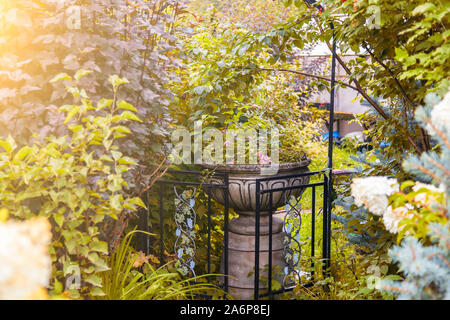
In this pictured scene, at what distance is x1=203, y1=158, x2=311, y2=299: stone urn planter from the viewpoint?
2.76 meters

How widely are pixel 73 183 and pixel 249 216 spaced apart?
147 cm

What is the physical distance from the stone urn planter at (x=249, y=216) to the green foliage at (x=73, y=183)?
990mm

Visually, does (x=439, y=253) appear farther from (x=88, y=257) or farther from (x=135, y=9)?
(x=135, y=9)

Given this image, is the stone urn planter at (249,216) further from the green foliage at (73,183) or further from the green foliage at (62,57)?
the green foliage at (73,183)

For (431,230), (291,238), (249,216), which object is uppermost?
(431,230)

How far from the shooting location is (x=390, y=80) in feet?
8.52

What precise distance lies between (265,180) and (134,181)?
82cm

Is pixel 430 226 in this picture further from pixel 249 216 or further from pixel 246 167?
pixel 249 216

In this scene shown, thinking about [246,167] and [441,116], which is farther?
[246,167]

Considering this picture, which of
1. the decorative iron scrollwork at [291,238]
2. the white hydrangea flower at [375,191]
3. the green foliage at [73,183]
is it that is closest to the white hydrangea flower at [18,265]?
the green foliage at [73,183]

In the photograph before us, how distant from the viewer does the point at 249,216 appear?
119 inches

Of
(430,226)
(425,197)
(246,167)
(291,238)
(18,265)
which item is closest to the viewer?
(18,265)

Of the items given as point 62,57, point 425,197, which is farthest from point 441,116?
point 62,57

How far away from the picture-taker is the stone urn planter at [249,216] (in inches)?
109
